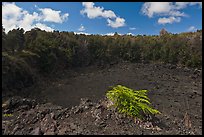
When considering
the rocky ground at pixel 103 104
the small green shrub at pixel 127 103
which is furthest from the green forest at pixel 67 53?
the small green shrub at pixel 127 103

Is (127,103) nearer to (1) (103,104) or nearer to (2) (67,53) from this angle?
(1) (103,104)

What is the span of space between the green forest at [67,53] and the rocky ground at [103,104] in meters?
1.57

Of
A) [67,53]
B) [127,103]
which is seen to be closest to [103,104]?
[127,103]

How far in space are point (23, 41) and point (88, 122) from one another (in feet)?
57.0

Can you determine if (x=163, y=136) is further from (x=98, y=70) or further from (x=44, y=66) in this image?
(x=98, y=70)

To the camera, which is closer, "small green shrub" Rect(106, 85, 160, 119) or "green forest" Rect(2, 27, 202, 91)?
"small green shrub" Rect(106, 85, 160, 119)

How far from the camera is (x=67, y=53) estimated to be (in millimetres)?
27312

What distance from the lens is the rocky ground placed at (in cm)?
809

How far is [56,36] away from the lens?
98.3 feet

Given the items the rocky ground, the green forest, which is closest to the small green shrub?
the rocky ground

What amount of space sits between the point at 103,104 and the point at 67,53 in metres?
18.2

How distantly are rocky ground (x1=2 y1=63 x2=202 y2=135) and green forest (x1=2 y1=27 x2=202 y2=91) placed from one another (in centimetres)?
157

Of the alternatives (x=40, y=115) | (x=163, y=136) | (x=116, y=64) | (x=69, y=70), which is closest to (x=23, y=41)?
(x=69, y=70)

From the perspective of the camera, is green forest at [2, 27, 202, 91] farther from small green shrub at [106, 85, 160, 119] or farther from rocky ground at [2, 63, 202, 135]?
small green shrub at [106, 85, 160, 119]
